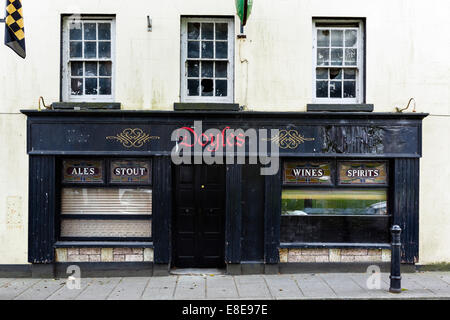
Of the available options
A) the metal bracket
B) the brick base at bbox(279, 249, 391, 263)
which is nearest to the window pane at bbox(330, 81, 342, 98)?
the brick base at bbox(279, 249, 391, 263)

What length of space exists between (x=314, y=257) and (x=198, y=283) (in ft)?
8.47

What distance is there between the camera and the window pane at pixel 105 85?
829cm

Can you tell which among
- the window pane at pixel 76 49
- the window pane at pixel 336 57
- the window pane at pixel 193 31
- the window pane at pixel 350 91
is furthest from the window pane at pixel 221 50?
the window pane at pixel 76 49

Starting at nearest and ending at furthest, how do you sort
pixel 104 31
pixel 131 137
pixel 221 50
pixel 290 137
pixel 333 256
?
1. pixel 131 137
2. pixel 290 137
3. pixel 333 256
4. pixel 104 31
5. pixel 221 50

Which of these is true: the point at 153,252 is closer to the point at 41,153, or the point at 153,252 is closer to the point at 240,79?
the point at 41,153

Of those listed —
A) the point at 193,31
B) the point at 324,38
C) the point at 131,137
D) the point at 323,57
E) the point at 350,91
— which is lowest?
the point at 131,137

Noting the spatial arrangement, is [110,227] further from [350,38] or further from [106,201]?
[350,38]

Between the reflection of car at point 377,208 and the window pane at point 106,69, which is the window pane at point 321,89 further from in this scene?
the window pane at point 106,69

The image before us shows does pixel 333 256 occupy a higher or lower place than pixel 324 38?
lower

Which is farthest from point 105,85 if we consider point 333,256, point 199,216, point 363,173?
point 333,256

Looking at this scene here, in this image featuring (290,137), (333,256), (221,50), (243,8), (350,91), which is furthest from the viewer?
(350,91)

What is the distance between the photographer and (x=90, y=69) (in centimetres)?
827

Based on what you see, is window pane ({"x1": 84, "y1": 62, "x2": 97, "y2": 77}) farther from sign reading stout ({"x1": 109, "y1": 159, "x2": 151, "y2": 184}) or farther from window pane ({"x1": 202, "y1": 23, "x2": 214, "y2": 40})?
window pane ({"x1": 202, "y1": 23, "x2": 214, "y2": 40})

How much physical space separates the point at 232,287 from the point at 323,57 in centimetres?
531
